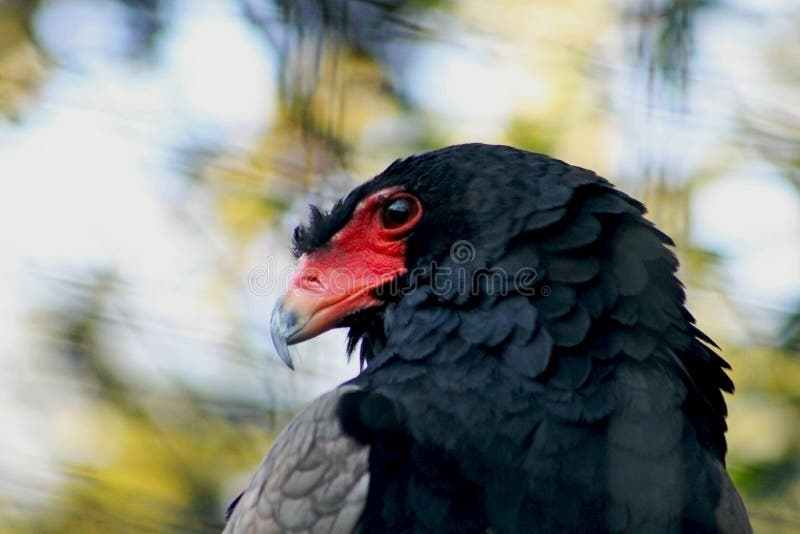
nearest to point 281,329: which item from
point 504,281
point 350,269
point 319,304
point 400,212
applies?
point 319,304

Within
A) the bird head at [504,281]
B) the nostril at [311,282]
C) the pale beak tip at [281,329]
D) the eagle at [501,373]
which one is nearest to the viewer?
the eagle at [501,373]

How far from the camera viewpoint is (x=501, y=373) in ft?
10.5

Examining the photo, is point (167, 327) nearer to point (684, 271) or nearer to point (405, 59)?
point (405, 59)

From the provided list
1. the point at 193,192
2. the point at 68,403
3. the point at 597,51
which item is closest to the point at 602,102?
the point at 597,51

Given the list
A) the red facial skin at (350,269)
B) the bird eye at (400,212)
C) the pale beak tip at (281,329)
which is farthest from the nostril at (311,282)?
the bird eye at (400,212)

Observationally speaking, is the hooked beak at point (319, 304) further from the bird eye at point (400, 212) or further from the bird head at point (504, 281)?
the bird eye at point (400, 212)

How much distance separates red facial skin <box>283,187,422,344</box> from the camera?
361 cm

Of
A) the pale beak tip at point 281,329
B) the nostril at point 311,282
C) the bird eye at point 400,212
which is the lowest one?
the pale beak tip at point 281,329

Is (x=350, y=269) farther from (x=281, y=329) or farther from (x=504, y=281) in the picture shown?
(x=504, y=281)

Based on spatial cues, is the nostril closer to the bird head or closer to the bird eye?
the bird head

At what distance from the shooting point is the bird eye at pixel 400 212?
12.0 feet

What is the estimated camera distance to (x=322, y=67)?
5445 mm

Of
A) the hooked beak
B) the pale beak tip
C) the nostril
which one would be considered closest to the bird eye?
the hooked beak

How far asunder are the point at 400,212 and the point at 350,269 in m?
0.24
